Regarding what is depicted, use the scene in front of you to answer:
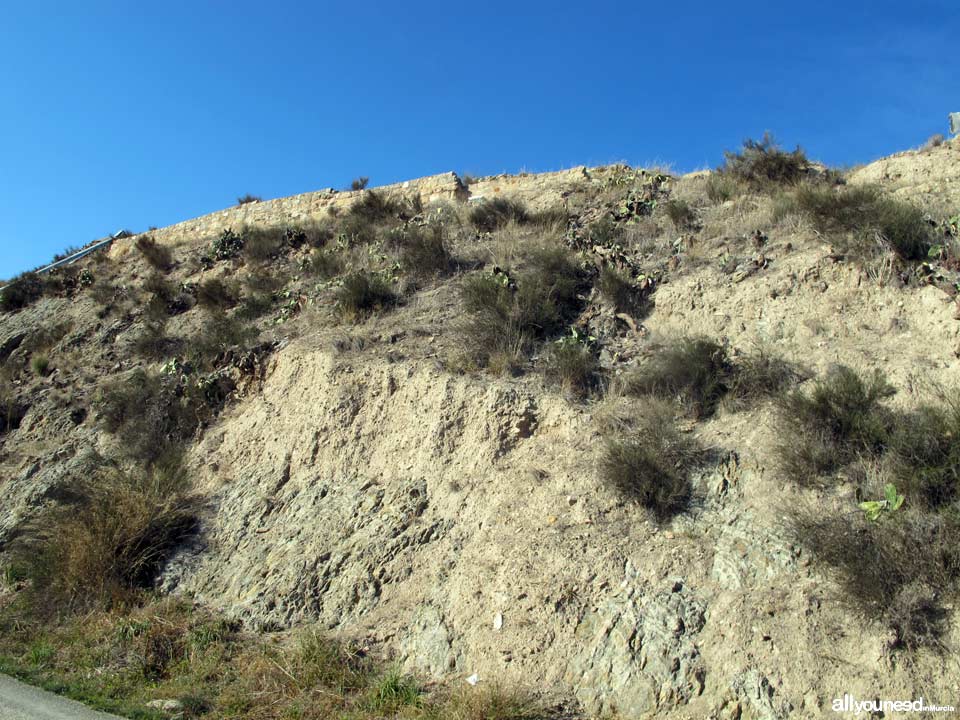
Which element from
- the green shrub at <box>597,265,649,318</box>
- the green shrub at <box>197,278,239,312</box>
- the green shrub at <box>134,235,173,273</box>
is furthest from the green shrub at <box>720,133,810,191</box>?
the green shrub at <box>134,235,173,273</box>

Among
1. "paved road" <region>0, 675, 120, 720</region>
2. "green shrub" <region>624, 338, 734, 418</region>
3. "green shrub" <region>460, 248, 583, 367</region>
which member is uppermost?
"green shrub" <region>460, 248, 583, 367</region>

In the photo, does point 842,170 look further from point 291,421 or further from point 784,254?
point 291,421

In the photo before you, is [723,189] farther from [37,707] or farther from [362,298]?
[37,707]

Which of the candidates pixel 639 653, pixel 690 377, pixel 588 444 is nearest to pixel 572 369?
pixel 588 444

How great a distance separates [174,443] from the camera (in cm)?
1125

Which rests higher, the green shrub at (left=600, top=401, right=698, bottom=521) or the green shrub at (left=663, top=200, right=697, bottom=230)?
the green shrub at (left=663, top=200, right=697, bottom=230)

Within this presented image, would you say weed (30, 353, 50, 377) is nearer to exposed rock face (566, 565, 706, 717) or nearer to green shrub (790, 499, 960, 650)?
exposed rock face (566, 565, 706, 717)

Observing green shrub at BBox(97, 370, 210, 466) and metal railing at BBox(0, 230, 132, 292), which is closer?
green shrub at BBox(97, 370, 210, 466)

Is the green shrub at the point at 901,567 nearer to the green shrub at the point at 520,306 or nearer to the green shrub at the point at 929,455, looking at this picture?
the green shrub at the point at 929,455

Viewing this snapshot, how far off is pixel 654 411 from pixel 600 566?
2.10 metres

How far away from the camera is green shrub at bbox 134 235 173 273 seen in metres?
18.8

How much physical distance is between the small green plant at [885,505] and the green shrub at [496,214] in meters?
8.92

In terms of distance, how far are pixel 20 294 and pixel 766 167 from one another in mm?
18856

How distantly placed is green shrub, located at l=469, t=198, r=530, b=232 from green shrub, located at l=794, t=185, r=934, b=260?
17.6ft
